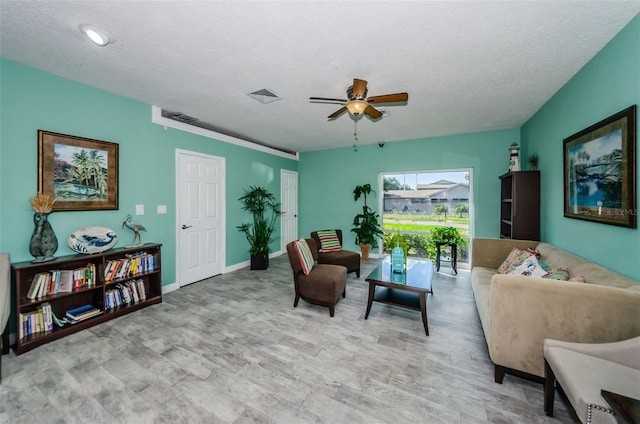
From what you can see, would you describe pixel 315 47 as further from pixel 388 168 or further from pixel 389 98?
pixel 388 168

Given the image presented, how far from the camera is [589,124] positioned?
225 cm

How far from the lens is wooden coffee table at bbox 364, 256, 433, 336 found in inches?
97.6

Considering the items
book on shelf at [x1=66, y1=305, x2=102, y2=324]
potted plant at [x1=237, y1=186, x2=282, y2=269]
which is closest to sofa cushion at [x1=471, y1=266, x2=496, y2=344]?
potted plant at [x1=237, y1=186, x2=282, y2=269]

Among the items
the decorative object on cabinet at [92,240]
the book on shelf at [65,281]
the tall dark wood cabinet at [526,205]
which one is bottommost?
the book on shelf at [65,281]

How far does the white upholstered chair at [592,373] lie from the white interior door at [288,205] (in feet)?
16.5

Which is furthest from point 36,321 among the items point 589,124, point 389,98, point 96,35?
point 589,124

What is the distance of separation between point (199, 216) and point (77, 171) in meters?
1.67

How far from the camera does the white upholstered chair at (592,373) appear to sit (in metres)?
1.10

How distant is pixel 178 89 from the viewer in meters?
2.84

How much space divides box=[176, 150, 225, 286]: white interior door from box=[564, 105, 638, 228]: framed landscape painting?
4864 millimetres

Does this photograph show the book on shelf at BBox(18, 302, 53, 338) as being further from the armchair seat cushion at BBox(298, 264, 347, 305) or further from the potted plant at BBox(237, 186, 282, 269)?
the potted plant at BBox(237, 186, 282, 269)

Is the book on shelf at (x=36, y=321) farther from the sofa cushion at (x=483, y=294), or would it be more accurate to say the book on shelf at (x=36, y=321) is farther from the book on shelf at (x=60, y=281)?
the sofa cushion at (x=483, y=294)

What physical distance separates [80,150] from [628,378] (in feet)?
15.7

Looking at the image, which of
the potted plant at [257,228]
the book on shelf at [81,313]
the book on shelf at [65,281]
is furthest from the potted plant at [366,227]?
the book on shelf at [65,281]
